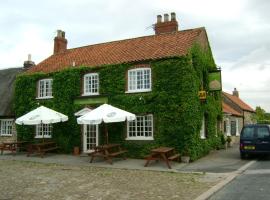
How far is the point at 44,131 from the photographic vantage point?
78.3 ft

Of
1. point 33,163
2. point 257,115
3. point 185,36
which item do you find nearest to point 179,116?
point 185,36

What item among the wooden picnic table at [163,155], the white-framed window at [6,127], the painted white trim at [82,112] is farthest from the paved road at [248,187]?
the white-framed window at [6,127]

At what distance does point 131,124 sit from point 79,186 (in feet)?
29.3

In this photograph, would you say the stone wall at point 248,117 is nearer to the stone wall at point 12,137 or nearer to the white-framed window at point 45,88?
the white-framed window at point 45,88

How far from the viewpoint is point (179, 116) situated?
18.5 m

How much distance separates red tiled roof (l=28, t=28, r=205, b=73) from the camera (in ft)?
67.6

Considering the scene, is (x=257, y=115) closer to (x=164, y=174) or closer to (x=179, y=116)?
(x=179, y=116)

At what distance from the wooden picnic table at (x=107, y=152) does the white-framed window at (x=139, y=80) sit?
3607 mm

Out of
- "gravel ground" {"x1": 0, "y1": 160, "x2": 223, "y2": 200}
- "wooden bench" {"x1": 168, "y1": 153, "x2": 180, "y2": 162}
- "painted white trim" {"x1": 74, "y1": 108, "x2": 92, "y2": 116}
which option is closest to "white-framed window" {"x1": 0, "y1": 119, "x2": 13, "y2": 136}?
"painted white trim" {"x1": 74, "y1": 108, "x2": 92, "y2": 116}

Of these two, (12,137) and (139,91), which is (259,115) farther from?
(12,137)

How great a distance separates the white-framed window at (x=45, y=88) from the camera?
24.0m

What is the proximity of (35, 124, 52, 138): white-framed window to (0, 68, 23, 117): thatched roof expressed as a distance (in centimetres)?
362

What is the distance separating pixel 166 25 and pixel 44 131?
11473mm

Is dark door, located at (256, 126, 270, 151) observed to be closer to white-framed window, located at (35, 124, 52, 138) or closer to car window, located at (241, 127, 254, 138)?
car window, located at (241, 127, 254, 138)
